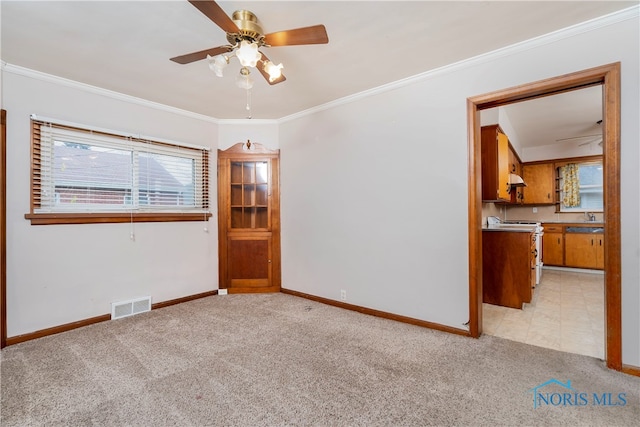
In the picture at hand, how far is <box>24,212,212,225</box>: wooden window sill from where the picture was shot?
2.67 m

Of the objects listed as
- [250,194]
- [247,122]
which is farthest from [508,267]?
[247,122]

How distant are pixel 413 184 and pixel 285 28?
1.78 metres

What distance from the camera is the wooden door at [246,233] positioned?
13.4 feet

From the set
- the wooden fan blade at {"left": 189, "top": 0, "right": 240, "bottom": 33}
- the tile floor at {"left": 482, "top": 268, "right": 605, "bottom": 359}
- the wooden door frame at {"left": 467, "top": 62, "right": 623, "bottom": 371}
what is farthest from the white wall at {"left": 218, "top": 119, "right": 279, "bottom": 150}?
the tile floor at {"left": 482, "top": 268, "right": 605, "bottom": 359}

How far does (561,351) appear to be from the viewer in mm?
2309

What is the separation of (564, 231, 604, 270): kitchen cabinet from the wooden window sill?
6.71 metres

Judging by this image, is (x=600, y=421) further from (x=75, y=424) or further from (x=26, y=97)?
(x=26, y=97)

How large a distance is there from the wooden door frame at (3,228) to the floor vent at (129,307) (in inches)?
31.5

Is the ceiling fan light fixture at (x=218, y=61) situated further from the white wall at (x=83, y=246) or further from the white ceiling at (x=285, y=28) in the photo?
the white wall at (x=83, y=246)

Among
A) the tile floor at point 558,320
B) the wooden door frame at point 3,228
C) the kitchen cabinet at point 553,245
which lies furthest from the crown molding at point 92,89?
the kitchen cabinet at point 553,245

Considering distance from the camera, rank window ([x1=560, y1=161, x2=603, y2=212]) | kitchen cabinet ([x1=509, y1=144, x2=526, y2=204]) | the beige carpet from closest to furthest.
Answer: the beige carpet
kitchen cabinet ([x1=509, y1=144, x2=526, y2=204])
window ([x1=560, y1=161, x2=603, y2=212])

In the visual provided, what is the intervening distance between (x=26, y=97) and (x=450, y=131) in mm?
3933

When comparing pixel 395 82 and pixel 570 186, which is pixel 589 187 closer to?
pixel 570 186

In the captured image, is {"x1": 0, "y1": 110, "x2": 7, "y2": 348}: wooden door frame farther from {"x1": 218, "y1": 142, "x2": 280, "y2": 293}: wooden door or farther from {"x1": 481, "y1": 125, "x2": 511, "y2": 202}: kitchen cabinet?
{"x1": 481, "y1": 125, "x2": 511, "y2": 202}: kitchen cabinet
